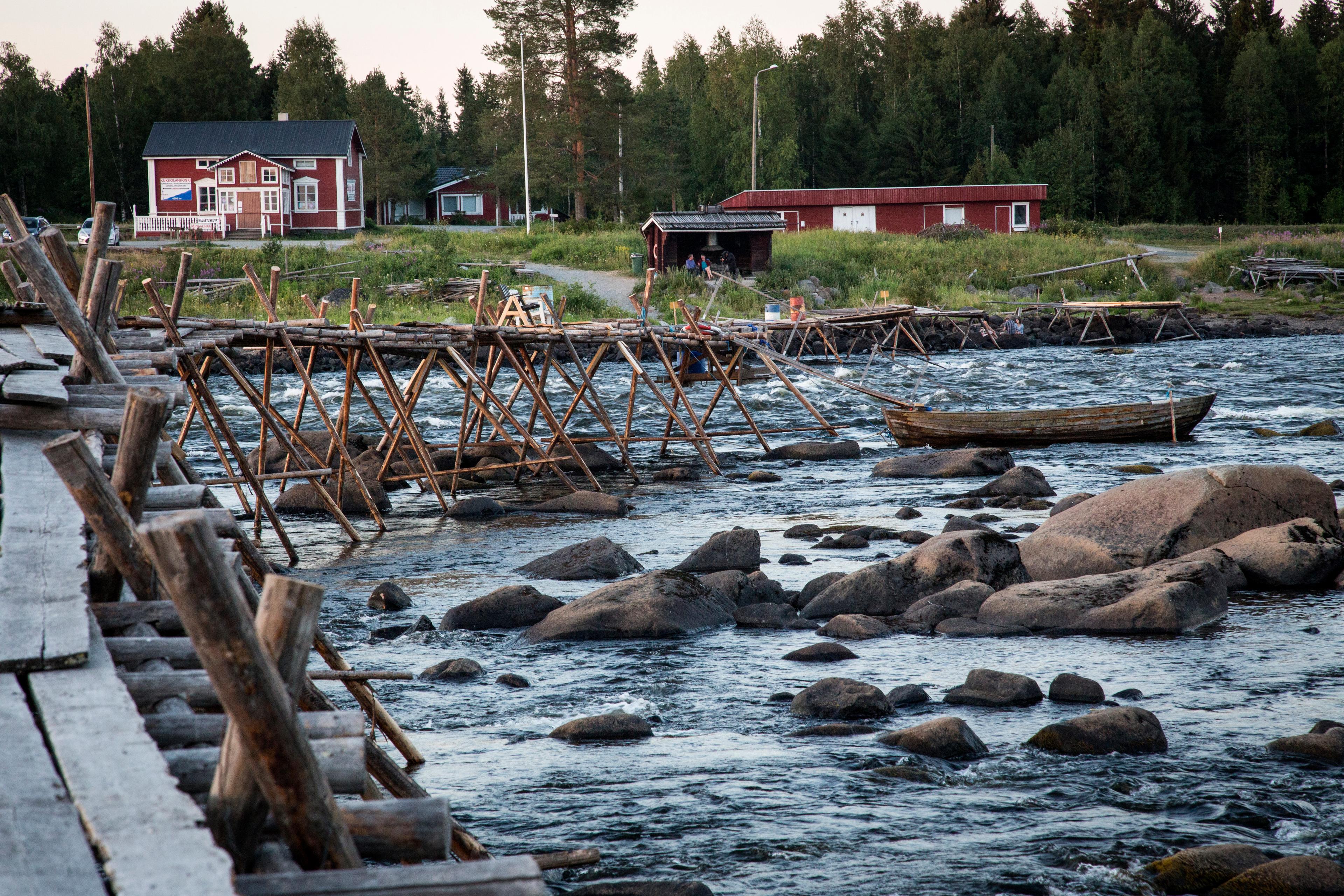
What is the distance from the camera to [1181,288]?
5175 cm

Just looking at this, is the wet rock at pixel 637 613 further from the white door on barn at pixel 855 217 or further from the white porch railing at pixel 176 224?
the white door on barn at pixel 855 217

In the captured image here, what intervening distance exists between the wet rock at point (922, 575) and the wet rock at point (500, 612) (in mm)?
2380

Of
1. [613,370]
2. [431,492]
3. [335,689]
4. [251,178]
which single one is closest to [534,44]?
[251,178]

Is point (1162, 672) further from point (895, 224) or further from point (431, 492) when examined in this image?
point (895, 224)

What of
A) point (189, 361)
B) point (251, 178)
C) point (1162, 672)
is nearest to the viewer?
point (1162, 672)

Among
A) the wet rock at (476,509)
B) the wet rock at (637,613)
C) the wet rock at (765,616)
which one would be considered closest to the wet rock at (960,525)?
the wet rock at (765,616)

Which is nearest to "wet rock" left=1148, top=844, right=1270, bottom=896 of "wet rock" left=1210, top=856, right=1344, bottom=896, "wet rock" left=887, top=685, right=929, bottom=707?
"wet rock" left=1210, top=856, right=1344, bottom=896

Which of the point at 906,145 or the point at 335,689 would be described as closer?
the point at 335,689

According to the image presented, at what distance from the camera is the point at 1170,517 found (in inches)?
477

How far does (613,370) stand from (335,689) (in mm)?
27966

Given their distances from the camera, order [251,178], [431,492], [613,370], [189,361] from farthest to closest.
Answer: [251,178] < [613,370] < [431,492] < [189,361]

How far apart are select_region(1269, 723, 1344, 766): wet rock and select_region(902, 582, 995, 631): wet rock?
3335 mm

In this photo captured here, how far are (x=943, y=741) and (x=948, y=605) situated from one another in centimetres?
335

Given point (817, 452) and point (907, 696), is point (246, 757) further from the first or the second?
point (817, 452)
